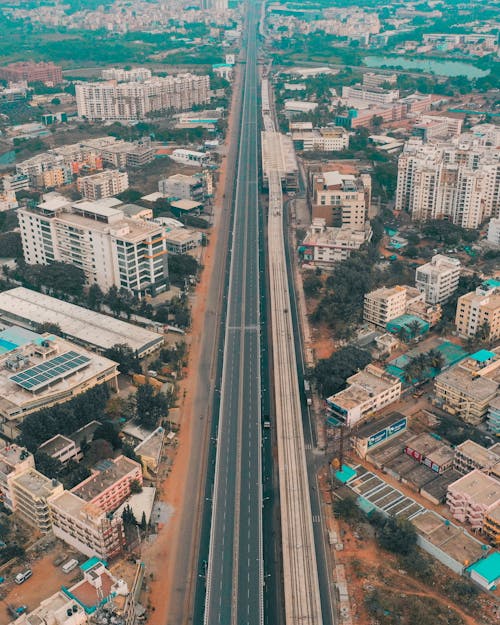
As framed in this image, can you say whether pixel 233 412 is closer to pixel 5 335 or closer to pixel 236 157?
pixel 5 335

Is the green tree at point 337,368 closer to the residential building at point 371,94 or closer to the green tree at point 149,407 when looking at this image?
the green tree at point 149,407

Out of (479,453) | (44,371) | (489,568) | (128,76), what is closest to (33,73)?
(128,76)

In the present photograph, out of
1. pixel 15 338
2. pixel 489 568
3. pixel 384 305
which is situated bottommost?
pixel 489 568

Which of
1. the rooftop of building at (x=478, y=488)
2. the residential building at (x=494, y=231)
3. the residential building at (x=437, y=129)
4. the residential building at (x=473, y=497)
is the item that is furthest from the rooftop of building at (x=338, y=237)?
the residential building at (x=437, y=129)

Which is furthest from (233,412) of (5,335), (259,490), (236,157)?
(236,157)

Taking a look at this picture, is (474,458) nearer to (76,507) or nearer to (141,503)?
(141,503)

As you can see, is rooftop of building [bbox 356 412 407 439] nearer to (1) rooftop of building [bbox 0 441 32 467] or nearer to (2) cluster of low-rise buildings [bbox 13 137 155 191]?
(1) rooftop of building [bbox 0 441 32 467]
